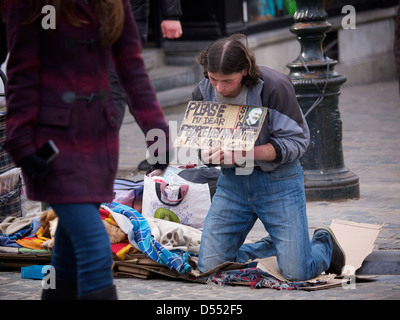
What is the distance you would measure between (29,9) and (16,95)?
32cm

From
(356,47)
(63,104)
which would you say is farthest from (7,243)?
(356,47)

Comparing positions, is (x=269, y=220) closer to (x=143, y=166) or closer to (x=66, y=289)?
(x=66, y=289)

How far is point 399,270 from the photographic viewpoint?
16.4ft

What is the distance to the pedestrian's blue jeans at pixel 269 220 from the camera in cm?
460

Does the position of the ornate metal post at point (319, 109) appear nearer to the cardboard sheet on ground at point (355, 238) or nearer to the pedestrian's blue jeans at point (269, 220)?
the cardboard sheet on ground at point (355, 238)

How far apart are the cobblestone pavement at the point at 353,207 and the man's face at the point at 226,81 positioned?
109 centimetres

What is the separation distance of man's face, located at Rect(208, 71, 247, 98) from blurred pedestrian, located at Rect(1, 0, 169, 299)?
1.29 meters

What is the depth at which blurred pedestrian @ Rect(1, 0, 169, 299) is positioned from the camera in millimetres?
3072

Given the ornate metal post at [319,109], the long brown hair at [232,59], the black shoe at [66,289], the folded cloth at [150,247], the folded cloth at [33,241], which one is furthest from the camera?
the ornate metal post at [319,109]

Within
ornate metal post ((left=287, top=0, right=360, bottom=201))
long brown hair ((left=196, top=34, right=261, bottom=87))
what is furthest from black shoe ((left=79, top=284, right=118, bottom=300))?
ornate metal post ((left=287, top=0, right=360, bottom=201))

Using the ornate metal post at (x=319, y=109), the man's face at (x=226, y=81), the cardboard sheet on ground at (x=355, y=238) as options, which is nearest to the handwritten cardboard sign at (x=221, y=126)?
the man's face at (x=226, y=81)

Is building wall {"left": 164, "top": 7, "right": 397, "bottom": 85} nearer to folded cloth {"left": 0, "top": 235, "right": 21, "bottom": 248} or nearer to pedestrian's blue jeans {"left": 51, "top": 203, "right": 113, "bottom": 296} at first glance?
folded cloth {"left": 0, "top": 235, "right": 21, "bottom": 248}

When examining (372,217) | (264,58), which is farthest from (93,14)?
(264,58)

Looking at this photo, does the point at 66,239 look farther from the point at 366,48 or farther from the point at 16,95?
the point at 366,48
